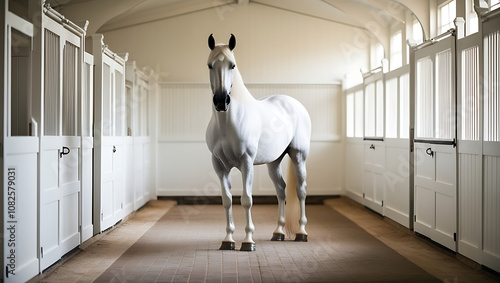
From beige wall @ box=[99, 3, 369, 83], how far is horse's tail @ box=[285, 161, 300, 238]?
3780 millimetres

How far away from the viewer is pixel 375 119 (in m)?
6.91

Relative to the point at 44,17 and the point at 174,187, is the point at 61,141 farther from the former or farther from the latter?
the point at 174,187

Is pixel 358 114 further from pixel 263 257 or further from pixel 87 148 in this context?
pixel 87 148

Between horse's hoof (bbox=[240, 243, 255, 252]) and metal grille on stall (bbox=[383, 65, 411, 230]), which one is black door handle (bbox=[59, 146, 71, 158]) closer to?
horse's hoof (bbox=[240, 243, 255, 252])

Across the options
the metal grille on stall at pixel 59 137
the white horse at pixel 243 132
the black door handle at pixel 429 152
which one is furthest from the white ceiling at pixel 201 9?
the metal grille on stall at pixel 59 137

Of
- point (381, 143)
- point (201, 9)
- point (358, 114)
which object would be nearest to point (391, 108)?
point (381, 143)

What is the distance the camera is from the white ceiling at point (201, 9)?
635cm

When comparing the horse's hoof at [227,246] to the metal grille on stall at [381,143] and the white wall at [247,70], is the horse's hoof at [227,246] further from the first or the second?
the white wall at [247,70]

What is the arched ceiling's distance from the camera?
247 inches

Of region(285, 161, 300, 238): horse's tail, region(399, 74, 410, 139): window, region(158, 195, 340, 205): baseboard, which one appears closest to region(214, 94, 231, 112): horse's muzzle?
region(285, 161, 300, 238): horse's tail

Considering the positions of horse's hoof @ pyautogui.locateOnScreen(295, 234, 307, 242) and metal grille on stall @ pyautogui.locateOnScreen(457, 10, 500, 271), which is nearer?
metal grille on stall @ pyautogui.locateOnScreen(457, 10, 500, 271)

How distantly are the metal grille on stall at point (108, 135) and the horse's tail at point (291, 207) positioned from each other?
1.89 m

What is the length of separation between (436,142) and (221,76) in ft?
6.91

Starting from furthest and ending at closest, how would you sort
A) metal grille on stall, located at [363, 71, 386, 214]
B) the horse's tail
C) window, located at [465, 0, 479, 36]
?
metal grille on stall, located at [363, 71, 386, 214] → the horse's tail → window, located at [465, 0, 479, 36]
